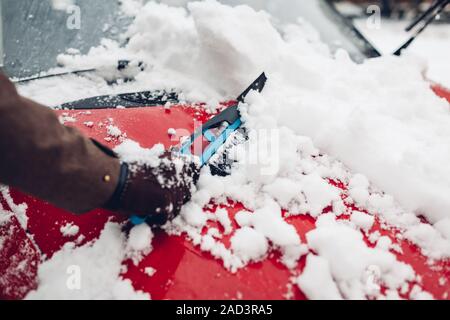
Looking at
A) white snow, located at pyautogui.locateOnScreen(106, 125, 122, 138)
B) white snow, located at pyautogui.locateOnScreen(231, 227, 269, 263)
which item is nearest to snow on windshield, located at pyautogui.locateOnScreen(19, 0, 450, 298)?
white snow, located at pyautogui.locateOnScreen(231, 227, 269, 263)

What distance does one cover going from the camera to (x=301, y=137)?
1.34 m

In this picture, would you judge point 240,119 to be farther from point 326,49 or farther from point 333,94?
point 326,49

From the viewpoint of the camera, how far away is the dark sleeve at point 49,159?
0.84 metres

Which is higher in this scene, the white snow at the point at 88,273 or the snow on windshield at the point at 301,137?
the snow on windshield at the point at 301,137

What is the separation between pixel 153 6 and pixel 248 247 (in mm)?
1421

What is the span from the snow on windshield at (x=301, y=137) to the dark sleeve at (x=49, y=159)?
18 cm

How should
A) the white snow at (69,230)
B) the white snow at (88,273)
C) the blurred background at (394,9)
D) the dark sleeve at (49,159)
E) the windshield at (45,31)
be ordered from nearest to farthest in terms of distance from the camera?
1. the dark sleeve at (49,159)
2. the white snow at (88,273)
3. the white snow at (69,230)
4. the windshield at (45,31)
5. the blurred background at (394,9)

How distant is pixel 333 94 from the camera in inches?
63.3

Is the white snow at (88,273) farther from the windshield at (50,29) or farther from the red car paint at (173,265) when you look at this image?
the windshield at (50,29)

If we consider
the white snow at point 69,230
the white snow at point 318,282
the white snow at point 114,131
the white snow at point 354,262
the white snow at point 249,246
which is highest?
the white snow at point 354,262

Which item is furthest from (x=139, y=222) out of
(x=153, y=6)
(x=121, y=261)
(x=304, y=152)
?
(x=153, y=6)

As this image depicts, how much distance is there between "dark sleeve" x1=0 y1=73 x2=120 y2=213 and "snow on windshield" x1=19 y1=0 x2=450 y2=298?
7.0 inches

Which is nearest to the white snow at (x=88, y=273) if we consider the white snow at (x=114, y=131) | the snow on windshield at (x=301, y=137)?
the snow on windshield at (x=301, y=137)

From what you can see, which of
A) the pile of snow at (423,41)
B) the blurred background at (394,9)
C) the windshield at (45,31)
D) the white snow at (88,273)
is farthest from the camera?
the blurred background at (394,9)
